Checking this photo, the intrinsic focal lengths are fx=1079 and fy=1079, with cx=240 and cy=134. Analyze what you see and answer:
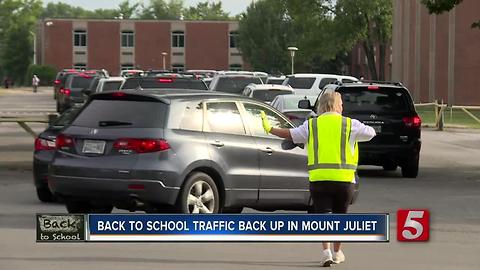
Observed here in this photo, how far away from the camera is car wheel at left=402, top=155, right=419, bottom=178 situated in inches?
829

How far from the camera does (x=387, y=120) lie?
69.2 feet

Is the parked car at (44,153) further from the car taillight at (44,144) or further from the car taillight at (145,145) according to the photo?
the car taillight at (145,145)

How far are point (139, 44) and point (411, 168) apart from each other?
10801 cm

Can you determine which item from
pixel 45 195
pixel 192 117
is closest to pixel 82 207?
pixel 192 117

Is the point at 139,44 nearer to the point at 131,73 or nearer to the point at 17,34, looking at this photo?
the point at 17,34

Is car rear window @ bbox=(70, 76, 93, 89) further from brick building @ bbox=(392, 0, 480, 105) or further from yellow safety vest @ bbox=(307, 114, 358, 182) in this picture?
yellow safety vest @ bbox=(307, 114, 358, 182)

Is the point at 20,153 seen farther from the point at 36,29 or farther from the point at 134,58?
the point at 36,29

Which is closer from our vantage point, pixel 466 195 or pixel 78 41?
pixel 466 195

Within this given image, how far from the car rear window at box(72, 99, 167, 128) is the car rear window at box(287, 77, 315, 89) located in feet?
96.1

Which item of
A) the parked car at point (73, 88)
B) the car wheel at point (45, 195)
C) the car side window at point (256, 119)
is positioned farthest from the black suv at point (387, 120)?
the parked car at point (73, 88)

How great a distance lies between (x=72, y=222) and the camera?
342 inches

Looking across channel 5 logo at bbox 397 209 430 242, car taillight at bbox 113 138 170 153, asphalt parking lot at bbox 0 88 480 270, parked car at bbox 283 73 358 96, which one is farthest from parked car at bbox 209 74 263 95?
channel 5 logo at bbox 397 209 430 242

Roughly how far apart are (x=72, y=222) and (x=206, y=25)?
12150 cm

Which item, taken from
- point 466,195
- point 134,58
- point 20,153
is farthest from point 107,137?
point 134,58
